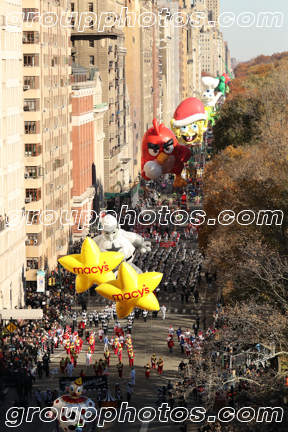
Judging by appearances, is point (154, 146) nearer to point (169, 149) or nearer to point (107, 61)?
point (169, 149)

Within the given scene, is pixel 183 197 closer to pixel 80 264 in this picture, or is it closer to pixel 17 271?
pixel 17 271

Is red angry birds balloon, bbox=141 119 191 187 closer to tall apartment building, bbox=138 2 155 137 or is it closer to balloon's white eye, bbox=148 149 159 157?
balloon's white eye, bbox=148 149 159 157

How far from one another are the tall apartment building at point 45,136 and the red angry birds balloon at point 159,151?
812 cm

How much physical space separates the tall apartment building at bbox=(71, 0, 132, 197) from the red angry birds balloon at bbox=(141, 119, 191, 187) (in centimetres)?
3897

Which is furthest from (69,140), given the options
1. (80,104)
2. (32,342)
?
(32,342)

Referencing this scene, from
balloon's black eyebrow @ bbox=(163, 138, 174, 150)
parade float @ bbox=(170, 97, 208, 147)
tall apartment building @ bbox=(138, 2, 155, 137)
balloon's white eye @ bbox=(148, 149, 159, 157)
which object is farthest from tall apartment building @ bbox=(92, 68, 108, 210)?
tall apartment building @ bbox=(138, 2, 155, 137)

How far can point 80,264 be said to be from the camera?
44125 mm

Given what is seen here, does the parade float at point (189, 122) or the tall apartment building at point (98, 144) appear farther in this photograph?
the tall apartment building at point (98, 144)

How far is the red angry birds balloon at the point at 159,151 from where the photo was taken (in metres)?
76.8

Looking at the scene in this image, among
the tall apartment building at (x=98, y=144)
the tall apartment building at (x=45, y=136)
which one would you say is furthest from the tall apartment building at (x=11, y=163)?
the tall apartment building at (x=98, y=144)

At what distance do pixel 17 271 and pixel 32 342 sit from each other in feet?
50.1

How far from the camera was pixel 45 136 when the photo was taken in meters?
80.8

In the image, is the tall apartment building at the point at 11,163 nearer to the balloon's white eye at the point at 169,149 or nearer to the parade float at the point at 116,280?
the balloon's white eye at the point at 169,149

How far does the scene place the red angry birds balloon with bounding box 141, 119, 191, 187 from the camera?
252ft
